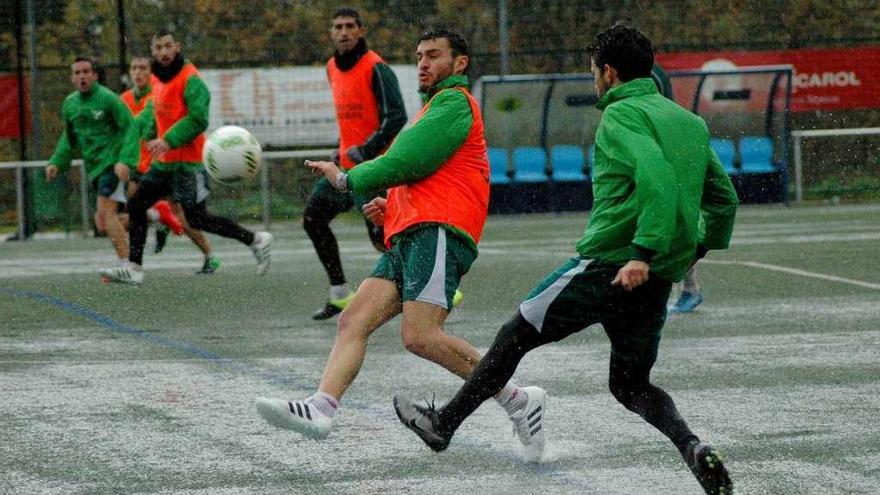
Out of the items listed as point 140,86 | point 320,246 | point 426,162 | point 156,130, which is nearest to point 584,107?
point 140,86

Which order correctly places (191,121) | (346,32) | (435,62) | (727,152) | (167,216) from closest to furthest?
(435,62)
(346,32)
(191,121)
(167,216)
(727,152)

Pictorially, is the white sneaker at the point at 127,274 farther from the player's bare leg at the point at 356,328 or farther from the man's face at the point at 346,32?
the player's bare leg at the point at 356,328

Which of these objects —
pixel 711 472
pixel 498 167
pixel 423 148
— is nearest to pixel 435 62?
pixel 423 148

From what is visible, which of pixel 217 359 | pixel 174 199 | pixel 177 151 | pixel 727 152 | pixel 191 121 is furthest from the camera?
pixel 727 152

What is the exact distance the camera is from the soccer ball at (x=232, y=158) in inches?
427

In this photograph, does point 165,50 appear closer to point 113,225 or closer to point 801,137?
point 113,225

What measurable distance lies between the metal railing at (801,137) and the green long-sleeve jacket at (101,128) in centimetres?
1265

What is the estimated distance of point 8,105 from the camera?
22.8 metres

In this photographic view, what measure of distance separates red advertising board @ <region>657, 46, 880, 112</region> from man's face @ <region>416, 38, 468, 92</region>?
18.9m

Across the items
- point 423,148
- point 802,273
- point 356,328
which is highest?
point 423,148

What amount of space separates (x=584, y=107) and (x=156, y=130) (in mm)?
11509

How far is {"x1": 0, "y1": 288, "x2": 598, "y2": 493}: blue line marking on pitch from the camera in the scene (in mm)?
6141

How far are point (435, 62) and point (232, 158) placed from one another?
14.8 ft

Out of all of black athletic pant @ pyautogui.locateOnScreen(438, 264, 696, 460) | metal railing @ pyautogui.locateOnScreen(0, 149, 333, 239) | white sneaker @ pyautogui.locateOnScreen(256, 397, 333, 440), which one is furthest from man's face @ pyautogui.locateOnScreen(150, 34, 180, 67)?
metal railing @ pyautogui.locateOnScreen(0, 149, 333, 239)
